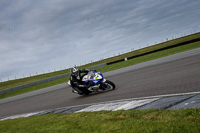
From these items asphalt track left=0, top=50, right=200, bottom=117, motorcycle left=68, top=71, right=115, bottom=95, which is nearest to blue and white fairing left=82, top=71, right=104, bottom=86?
motorcycle left=68, top=71, right=115, bottom=95

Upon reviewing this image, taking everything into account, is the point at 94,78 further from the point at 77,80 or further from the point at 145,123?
the point at 145,123

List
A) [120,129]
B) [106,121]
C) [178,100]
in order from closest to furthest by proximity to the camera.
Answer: [120,129] < [106,121] < [178,100]

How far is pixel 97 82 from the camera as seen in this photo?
10.7 metres

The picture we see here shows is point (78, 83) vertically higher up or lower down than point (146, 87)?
higher up

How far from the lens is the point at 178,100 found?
5441 mm

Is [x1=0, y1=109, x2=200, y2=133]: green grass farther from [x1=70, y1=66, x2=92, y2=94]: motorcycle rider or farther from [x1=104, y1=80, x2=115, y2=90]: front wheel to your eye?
[x1=70, y1=66, x2=92, y2=94]: motorcycle rider

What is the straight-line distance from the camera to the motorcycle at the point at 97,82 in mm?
10656

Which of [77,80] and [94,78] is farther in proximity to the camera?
[77,80]

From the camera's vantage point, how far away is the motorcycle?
420 inches

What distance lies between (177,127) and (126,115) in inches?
71.5

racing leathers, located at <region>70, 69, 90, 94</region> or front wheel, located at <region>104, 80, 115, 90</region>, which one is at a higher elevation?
racing leathers, located at <region>70, 69, 90, 94</region>

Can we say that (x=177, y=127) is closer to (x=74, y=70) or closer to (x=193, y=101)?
(x=193, y=101)

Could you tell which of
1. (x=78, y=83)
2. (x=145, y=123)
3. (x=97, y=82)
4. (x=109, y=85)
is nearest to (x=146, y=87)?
(x=109, y=85)

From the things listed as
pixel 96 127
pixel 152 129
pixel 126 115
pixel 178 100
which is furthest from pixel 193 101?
pixel 96 127
